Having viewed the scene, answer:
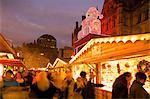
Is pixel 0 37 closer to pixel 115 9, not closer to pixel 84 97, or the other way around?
pixel 84 97

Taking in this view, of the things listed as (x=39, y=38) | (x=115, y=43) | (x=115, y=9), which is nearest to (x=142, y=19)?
(x=115, y=9)

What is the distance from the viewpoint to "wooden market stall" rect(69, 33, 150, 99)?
32.6ft

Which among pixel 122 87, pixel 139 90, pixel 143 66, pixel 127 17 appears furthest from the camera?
pixel 127 17

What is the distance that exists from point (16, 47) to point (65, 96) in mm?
47043

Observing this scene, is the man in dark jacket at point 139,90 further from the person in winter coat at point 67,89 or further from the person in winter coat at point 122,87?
the person in winter coat at point 67,89

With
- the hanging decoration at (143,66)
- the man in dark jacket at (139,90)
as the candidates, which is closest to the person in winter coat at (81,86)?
the hanging decoration at (143,66)

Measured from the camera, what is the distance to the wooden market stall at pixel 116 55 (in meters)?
9.95

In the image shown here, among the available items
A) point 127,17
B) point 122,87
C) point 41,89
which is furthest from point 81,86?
point 127,17

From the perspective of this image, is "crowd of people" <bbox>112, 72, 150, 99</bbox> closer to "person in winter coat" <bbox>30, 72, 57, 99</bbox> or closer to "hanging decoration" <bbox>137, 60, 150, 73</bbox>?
"person in winter coat" <bbox>30, 72, 57, 99</bbox>

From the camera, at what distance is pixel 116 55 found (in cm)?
1075

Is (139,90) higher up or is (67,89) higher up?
(139,90)

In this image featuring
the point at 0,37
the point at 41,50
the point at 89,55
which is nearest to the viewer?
the point at 89,55

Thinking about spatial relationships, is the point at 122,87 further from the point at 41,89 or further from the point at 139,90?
the point at 41,89

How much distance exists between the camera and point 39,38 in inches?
2702
